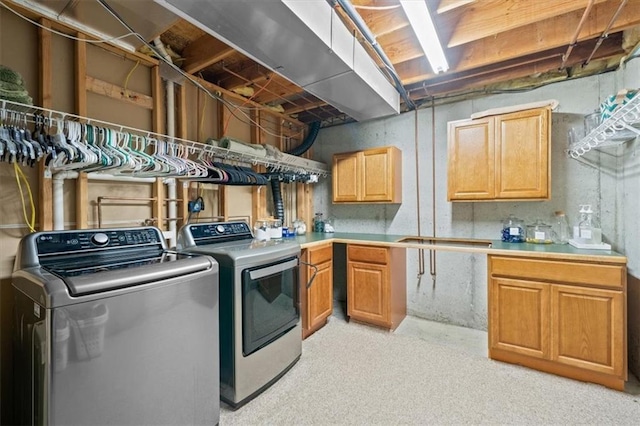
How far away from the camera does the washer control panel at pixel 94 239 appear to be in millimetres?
1431

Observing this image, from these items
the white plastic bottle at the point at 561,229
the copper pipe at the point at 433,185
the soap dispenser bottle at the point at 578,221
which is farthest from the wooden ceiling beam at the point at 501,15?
the white plastic bottle at the point at 561,229

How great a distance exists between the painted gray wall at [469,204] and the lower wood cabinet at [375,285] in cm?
51

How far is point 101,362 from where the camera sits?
3.82 feet

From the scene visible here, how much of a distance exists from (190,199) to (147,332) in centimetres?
151

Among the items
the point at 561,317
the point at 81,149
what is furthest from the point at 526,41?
the point at 81,149

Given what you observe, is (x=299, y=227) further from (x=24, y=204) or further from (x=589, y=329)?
(x=589, y=329)

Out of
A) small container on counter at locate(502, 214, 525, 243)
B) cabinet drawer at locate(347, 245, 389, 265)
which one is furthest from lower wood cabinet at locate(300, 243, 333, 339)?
small container on counter at locate(502, 214, 525, 243)

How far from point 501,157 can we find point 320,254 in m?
1.96

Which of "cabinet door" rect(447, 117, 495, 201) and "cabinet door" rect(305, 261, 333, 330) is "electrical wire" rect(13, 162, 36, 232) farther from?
"cabinet door" rect(447, 117, 495, 201)

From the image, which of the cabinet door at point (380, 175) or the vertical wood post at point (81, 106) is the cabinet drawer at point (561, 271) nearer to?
the cabinet door at point (380, 175)

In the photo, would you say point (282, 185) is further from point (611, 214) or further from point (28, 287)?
point (611, 214)

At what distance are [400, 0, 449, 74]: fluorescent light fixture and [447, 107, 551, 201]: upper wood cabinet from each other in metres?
0.83

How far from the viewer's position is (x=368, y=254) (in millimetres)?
2988

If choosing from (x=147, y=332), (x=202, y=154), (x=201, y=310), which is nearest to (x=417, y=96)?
(x=202, y=154)
